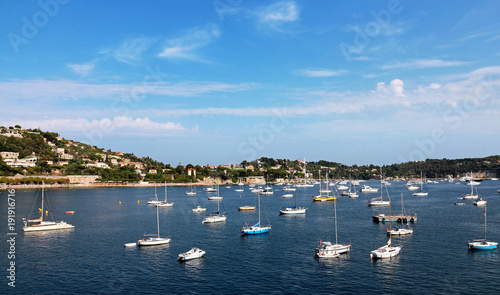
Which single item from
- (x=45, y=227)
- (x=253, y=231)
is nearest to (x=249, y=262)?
(x=253, y=231)

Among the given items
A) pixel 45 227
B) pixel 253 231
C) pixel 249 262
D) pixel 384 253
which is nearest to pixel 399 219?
pixel 384 253

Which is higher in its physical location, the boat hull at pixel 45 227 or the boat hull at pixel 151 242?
the boat hull at pixel 45 227

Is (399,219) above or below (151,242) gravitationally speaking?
below

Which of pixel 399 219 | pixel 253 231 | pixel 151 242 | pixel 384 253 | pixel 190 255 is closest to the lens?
pixel 384 253

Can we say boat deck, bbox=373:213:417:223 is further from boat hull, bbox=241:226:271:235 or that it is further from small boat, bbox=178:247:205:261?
small boat, bbox=178:247:205:261

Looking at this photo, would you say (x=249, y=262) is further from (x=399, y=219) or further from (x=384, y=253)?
(x=399, y=219)

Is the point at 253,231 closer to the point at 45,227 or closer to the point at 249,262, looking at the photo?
the point at 249,262

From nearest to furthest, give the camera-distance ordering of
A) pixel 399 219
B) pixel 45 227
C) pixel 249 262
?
pixel 249 262, pixel 45 227, pixel 399 219

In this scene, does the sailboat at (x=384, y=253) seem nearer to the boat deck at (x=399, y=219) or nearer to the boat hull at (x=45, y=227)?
the boat deck at (x=399, y=219)

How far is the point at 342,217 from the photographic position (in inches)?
3305

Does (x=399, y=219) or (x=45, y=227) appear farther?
(x=399, y=219)

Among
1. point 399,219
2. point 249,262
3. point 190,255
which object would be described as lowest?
point 249,262

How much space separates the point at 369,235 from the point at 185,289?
3772 centimetres

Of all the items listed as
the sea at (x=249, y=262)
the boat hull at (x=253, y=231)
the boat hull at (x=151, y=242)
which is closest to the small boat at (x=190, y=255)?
the sea at (x=249, y=262)
